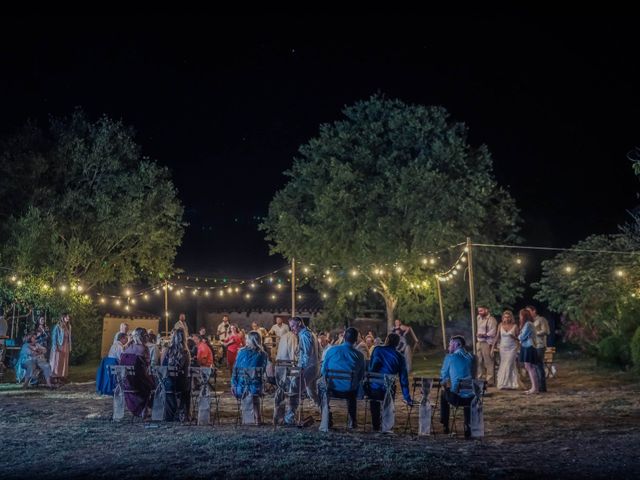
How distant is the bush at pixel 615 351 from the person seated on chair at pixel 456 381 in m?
10.5

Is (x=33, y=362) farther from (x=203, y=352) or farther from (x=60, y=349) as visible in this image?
(x=203, y=352)

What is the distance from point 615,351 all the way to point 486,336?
16.3 feet

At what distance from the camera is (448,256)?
26.2 meters

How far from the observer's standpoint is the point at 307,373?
1046 cm

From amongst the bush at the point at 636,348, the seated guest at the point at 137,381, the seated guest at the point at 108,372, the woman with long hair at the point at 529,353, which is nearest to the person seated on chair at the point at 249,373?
the seated guest at the point at 137,381

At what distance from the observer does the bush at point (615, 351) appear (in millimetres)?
18109

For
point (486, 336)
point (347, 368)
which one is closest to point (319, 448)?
point (347, 368)

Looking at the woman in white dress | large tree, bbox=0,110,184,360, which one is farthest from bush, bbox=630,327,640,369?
large tree, bbox=0,110,184,360

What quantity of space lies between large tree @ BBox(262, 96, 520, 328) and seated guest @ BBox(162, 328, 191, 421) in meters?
14.3

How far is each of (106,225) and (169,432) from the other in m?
17.8

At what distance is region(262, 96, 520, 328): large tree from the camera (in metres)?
24.9

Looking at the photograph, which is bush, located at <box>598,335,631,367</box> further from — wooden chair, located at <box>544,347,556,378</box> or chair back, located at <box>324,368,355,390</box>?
chair back, located at <box>324,368,355,390</box>

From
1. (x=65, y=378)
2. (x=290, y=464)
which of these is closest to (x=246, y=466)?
(x=290, y=464)

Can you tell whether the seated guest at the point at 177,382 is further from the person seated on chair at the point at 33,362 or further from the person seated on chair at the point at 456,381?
the person seated on chair at the point at 33,362
